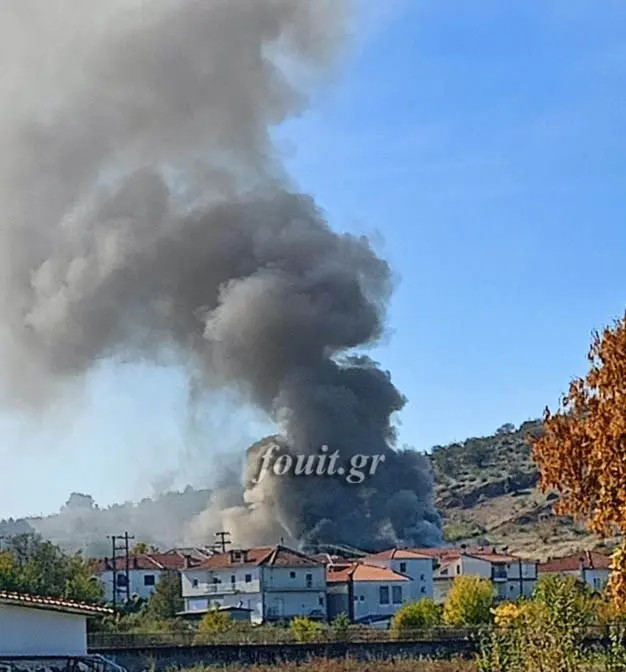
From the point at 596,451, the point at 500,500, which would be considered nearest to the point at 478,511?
the point at 500,500

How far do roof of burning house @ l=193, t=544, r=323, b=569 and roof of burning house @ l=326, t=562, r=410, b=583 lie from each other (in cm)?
101

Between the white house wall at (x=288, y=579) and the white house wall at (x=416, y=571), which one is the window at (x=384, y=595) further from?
the white house wall at (x=288, y=579)

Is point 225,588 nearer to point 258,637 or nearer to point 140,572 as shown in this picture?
point 140,572

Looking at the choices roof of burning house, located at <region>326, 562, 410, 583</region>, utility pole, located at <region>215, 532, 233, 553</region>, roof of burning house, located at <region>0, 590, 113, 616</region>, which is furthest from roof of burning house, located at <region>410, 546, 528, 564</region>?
roof of burning house, located at <region>0, 590, 113, 616</region>

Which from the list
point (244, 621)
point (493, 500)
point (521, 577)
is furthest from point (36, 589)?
point (493, 500)

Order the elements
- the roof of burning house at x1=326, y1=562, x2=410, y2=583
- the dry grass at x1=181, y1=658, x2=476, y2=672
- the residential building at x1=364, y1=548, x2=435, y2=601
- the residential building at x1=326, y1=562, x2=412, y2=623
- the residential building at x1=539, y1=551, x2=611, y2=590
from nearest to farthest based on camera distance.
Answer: the dry grass at x1=181, y1=658, x2=476, y2=672 → the residential building at x1=326, y1=562, x2=412, y2=623 → the roof of burning house at x1=326, y1=562, x2=410, y2=583 → the residential building at x1=539, y1=551, x2=611, y2=590 → the residential building at x1=364, y1=548, x2=435, y2=601

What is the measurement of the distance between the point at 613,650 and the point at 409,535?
69453 millimetres

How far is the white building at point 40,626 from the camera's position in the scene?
952 inches

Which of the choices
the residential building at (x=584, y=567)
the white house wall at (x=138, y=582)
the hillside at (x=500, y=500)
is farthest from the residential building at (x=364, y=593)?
the hillside at (x=500, y=500)

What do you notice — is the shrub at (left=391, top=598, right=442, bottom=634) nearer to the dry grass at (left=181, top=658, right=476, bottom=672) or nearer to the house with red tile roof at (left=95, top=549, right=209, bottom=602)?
the dry grass at (left=181, top=658, right=476, bottom=672)

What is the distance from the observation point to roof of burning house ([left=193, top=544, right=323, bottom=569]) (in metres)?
65.0

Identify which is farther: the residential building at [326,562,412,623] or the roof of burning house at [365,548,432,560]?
the roof of burning house at [365,548,432,560]

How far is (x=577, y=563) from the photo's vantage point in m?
69.3

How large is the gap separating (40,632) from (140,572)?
51896 millimetres
